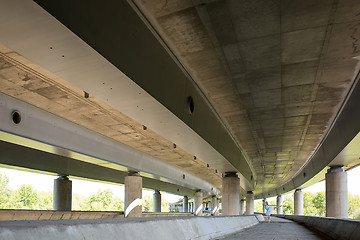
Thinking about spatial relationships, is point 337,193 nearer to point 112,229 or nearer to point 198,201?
point 112,229

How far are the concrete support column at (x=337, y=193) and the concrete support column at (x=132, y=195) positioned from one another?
17.8 m

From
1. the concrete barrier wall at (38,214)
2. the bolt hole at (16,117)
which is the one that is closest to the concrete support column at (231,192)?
the concrete barrier wall at (38,214)

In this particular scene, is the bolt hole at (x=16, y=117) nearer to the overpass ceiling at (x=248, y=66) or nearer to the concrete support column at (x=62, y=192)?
the overpass ceiling at (x=248, y=66)

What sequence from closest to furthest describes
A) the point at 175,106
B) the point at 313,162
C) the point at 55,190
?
the point at 175,106, the point at 313,162, the point at 55,190

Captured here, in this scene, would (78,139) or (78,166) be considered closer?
(78,139)

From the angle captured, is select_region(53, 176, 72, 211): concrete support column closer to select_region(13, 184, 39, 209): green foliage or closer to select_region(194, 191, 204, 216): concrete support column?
select_region(194, 191, 204, 216): concrete support column

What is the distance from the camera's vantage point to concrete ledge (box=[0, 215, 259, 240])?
3.44 m

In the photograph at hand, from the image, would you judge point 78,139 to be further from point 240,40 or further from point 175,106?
point 240,40

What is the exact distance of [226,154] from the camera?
22766 millimetres

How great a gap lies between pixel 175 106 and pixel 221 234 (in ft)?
16.2

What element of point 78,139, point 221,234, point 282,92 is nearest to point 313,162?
point 282,92

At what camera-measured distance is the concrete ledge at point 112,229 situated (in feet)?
11.3

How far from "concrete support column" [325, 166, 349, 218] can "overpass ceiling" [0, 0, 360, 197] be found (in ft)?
28.4

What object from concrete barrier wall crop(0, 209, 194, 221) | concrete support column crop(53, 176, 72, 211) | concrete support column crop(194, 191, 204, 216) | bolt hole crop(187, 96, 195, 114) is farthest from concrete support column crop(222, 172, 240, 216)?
concrete support column crop(194, 191, 204, 216)
